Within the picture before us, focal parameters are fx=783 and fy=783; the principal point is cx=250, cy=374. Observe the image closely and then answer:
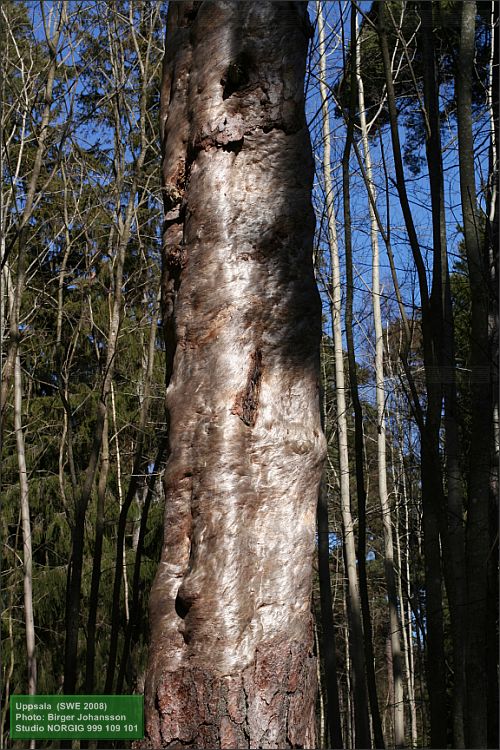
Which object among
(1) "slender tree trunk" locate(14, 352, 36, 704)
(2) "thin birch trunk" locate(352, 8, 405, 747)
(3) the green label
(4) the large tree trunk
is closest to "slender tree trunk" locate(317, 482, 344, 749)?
(2) "thin birch trunk" locate(352, 8, 405, 747)

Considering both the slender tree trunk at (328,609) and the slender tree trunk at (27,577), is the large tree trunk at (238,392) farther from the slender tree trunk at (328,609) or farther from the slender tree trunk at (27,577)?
the slender tree trunk at (27,577)

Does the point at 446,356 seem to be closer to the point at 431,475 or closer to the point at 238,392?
the point at 431,475

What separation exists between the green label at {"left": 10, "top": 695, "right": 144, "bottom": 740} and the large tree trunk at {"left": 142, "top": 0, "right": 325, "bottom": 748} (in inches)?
16.3

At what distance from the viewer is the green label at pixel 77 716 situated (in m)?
1.85

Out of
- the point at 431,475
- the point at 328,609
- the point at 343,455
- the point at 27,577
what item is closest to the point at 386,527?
the point at 343,455

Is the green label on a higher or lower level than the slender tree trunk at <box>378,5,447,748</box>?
lower

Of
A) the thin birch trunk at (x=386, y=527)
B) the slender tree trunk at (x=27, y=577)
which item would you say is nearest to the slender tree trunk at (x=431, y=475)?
the slender tree trunk at (x=27, y=577)

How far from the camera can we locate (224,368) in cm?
150

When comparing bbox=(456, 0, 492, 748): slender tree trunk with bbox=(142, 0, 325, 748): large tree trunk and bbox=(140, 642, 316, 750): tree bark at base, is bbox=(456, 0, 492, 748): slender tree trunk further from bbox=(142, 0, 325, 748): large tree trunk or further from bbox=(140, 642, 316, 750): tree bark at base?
bbox=(140, 642, 316, 750): tree bark at base

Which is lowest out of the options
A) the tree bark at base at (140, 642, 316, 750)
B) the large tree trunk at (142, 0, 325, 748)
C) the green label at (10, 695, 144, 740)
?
the green label at (10, 695, 144, 740)

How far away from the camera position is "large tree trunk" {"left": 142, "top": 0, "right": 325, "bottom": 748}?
1359 mm

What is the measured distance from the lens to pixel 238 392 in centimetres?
148

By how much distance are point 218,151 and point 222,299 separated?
332mm

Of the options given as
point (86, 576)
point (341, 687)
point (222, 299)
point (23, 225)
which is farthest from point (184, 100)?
point (341, 687)
